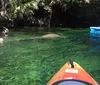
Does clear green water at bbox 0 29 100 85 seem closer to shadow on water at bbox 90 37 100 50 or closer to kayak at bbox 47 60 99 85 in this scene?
shadow on water at bbox 90 37 100 50

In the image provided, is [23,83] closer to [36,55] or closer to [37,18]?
[36,55]

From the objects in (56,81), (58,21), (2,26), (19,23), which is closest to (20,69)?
(56,81)

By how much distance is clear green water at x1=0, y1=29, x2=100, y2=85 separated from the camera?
11.6 meters

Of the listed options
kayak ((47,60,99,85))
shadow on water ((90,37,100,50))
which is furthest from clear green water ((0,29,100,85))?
kayak ((47,60,99,85))

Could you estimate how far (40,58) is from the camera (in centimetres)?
1491

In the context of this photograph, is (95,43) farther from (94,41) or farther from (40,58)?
(40,58)

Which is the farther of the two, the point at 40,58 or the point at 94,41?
the point at 94,41

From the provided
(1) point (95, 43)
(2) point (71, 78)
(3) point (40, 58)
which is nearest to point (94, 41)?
(1) point (95, 43)

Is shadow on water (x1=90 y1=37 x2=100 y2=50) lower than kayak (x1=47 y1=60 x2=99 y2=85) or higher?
lower

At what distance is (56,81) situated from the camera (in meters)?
7.00

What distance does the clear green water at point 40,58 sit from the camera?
1158 cm

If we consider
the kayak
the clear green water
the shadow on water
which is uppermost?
the kayak

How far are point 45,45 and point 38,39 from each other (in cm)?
260

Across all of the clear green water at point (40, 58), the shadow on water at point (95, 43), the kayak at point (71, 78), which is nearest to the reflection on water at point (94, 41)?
the shadow on water at point (95, 43)
